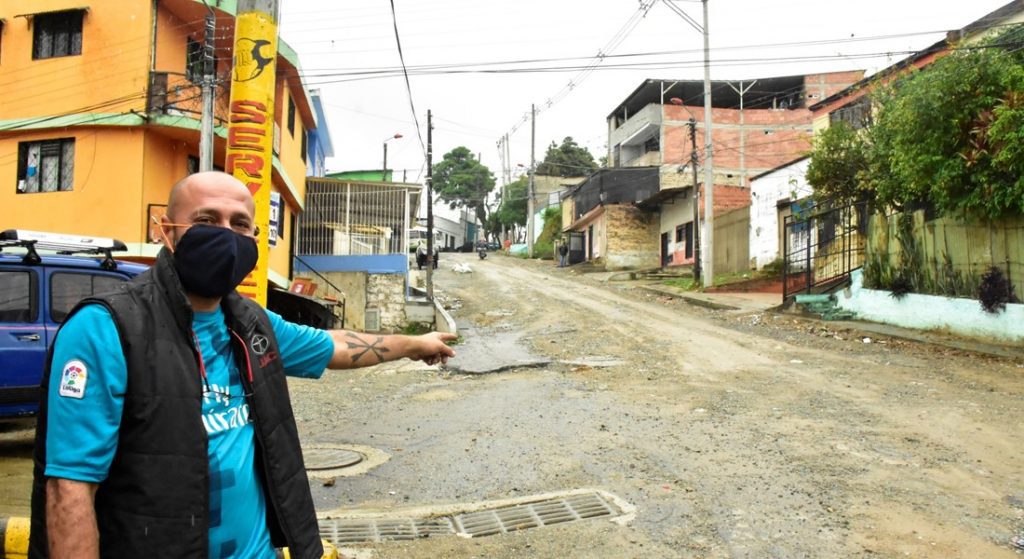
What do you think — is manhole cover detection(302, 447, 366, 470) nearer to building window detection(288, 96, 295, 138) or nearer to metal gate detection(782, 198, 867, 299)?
metal gate detection(782, 198, 867, 299)

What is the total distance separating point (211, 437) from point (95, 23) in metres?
15.8

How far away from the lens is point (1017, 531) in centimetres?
400

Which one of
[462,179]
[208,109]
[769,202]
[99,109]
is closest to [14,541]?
[208,109]

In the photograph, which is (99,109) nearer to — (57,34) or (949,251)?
(57,34)

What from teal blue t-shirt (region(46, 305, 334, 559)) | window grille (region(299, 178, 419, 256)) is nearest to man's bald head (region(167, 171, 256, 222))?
teal blue t-shirt (region(46, 305, 334, 559))

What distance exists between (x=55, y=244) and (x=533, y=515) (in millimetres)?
4358

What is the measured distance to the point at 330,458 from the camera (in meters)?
5.81

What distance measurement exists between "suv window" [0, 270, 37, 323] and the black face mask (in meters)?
4.91

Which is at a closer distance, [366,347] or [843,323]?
[366,347]

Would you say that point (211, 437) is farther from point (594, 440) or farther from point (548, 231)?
point (548, 231)

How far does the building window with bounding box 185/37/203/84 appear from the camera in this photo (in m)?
15.0

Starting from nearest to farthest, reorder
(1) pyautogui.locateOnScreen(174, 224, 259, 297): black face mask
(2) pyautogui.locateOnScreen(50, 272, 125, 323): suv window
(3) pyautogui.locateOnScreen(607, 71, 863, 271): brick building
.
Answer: (1) pyautogui.locateOnScreen(174, 224, 259, 297): black face mask
(2) pyautogui.locateOnScreen(50, 272, 125, 323): suv window
(3) pyautogui.locateOnScreen(607, 71, 863, 271): brick building

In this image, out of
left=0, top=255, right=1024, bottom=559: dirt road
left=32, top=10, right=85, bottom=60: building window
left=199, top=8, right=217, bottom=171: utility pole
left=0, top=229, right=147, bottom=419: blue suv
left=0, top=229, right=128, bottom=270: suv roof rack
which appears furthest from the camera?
left=32, top=10, right=85, bottom=60: building window

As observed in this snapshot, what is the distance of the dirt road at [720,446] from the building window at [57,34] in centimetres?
992
